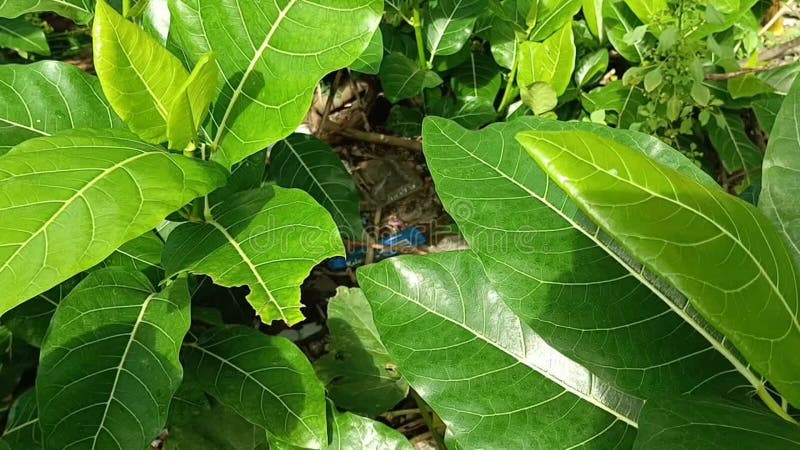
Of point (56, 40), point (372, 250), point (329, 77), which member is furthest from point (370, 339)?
point (56, 40)

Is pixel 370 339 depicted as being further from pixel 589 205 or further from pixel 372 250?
pixel 589 205

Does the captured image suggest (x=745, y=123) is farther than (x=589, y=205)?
Yes

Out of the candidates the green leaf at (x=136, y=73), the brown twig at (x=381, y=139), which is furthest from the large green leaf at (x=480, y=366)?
the brown twig at (x=381, y=139)

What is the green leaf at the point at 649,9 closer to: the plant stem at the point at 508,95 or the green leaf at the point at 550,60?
the green leaf at the point at 550,60

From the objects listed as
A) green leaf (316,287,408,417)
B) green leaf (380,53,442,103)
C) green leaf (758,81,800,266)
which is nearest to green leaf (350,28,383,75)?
green leaf (380,53,442,103)

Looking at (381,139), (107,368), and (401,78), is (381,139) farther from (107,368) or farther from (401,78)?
(107,368)

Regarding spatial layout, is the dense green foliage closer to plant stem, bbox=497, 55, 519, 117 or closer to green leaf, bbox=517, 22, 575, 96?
green leaf, bbox=517, 22, 575, 96
